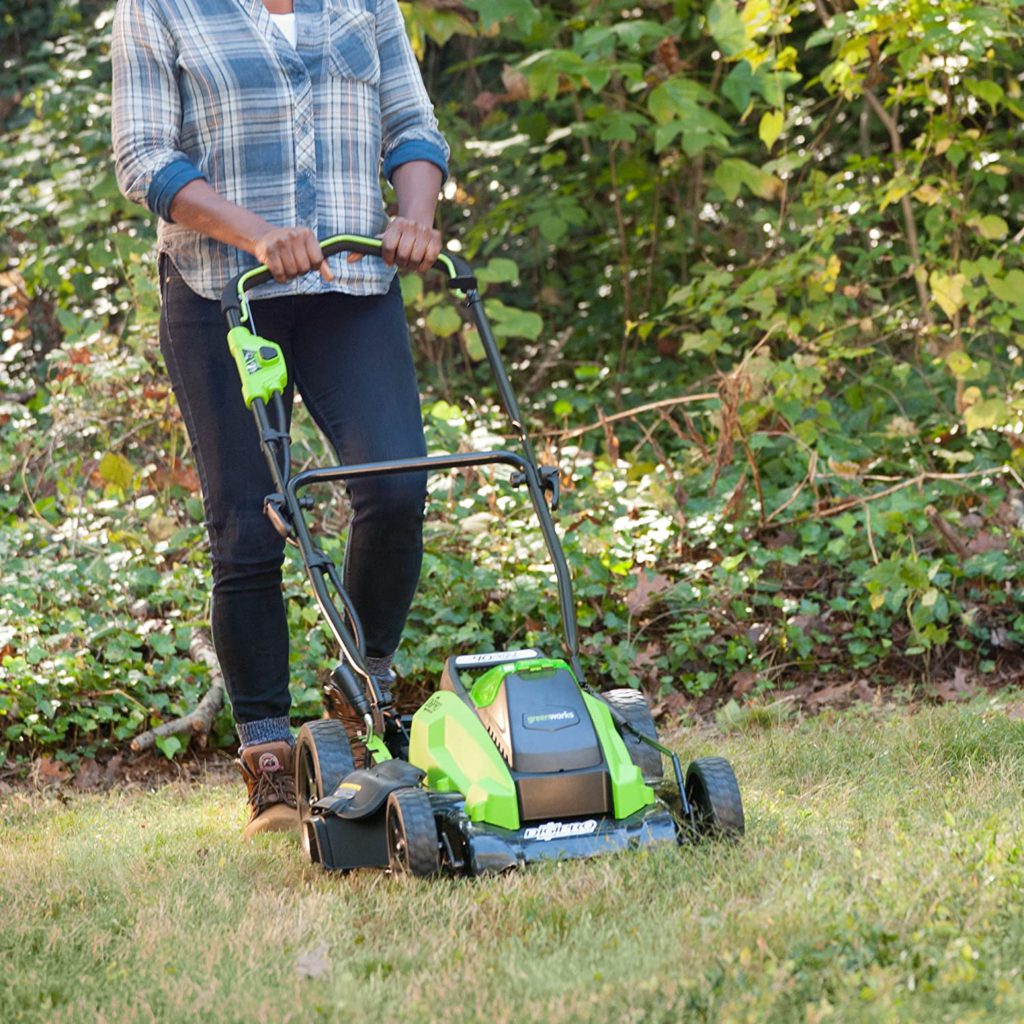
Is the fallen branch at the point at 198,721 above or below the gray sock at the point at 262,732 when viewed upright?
below

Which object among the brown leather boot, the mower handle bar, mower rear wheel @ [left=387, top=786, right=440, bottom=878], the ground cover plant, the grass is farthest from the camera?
the ground cover plant

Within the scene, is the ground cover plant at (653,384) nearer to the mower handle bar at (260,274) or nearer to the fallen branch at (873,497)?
the fallen branch at (873,497)

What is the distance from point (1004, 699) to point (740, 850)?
1697 millimetres

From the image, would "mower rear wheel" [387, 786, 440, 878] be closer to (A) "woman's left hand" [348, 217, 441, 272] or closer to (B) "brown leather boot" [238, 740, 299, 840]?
(B) "brown leather boot" [238, 740, 299, 840]

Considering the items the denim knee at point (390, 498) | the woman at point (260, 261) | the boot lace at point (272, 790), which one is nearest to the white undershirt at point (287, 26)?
the woman at point (260, 261)

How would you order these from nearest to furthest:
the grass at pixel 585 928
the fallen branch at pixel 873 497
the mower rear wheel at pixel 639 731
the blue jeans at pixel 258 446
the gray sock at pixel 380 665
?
1. the grass at pixel 585 928
2. the mower rear wheel at pixel 639 731
3. the blue jeans at pixel 258 446
4. the gray sock at pixel 380 665
5. the fallen branch at pixel 873 497

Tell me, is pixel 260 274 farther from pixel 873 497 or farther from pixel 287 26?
pixel 873 497

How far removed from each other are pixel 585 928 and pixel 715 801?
48cm

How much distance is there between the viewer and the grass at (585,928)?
6.72 feet

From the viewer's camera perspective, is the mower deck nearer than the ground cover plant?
Yes

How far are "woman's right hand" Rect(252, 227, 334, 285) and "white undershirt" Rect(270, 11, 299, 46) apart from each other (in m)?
0.50

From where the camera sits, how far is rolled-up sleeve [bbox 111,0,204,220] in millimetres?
3107

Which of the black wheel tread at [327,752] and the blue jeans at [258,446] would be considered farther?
the blue jeans at [258,446]

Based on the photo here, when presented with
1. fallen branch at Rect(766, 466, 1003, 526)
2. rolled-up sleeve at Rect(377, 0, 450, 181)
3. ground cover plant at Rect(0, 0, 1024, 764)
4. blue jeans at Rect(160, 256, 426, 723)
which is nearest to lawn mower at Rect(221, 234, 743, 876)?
blue jeans at Rect(160, 256, 426, 723)
